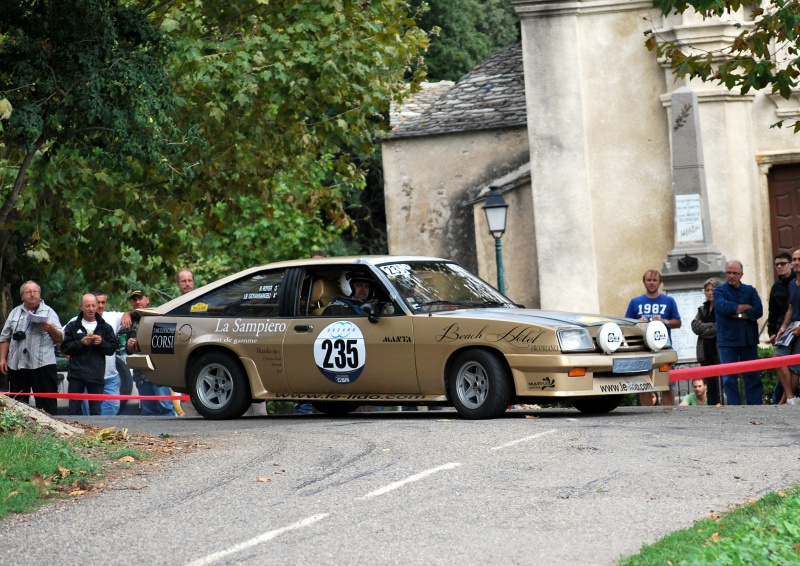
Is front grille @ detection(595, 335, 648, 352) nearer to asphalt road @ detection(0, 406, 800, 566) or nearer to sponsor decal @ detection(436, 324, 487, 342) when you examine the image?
asphalt road @ detection(0, 406, 800, 566)

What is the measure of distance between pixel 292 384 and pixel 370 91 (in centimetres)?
705

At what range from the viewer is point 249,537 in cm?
723

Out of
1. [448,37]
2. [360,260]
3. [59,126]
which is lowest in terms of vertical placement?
[360,260]

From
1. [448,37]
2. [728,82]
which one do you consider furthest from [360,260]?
[448,37]

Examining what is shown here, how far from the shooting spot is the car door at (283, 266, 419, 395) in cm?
1279

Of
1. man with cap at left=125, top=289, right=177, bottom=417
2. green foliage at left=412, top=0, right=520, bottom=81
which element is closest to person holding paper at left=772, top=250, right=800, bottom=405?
man with cap at left=125, top=289, right=177, bottom=417

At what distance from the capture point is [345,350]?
13109 mm

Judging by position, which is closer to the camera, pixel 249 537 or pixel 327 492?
pixel 249 537

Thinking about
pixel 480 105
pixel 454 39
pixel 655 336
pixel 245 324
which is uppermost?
pixel 454 39

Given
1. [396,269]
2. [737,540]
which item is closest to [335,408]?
[396,269]

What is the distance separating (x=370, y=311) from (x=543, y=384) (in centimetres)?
180

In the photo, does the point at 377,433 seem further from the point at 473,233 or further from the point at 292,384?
the point at 473,233

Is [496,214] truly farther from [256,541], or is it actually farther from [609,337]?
[256,541]

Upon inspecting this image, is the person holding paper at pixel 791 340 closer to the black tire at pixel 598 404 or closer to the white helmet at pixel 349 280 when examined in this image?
the black tire at pixel 598 404
